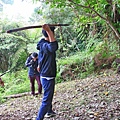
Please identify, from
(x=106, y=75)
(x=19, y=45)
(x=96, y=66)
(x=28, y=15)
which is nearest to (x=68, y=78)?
(x=96, y=66)

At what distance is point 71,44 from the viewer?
9.70 m

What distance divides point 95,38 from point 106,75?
6.08 ft

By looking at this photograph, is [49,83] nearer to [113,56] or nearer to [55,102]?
[55,102]

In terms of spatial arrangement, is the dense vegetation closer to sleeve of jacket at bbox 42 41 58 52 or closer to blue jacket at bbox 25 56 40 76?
sleeve of jacket at bbox 42 41 58 52

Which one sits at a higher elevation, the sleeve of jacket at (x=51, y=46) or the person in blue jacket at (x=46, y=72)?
the sleeve of jacket at (x=51, y=46)

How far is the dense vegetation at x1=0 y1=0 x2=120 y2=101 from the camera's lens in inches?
224

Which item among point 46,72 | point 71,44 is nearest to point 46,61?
point 46,72

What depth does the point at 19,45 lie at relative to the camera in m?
9.84

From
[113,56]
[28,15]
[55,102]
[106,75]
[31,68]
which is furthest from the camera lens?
[28,15]

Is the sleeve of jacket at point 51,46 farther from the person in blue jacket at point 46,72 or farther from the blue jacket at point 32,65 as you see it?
the blue jacket at point 32,65

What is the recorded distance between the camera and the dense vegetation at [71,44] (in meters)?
5.69

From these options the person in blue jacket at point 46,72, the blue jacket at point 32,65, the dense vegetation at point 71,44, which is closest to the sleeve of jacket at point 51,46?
the person in blue jacket at point 46,72

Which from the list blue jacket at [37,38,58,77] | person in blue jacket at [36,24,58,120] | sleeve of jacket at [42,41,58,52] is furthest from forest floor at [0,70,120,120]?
sleeve of jacket at [42,41,58,52]

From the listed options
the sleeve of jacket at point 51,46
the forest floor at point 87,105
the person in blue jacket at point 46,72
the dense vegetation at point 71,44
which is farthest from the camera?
the dense vegetation at point 71,44
